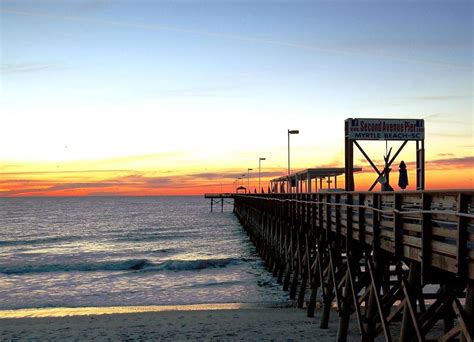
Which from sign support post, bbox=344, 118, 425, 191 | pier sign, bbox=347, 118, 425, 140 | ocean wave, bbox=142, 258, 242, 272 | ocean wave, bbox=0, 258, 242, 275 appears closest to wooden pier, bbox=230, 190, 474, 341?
sign support post, bbox=344, 118, 425, 191

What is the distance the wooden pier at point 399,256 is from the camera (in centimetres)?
713

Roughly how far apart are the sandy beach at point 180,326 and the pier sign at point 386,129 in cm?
560

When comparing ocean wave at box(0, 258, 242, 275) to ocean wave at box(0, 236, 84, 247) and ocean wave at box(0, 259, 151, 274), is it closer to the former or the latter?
ocean wave at box(0, 259, 151, 274)

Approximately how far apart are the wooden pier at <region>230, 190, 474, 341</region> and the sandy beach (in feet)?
2.90

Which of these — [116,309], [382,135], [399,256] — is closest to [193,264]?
[116,309]

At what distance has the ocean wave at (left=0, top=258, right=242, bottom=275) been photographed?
1282 inches

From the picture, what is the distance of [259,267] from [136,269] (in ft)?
27.2

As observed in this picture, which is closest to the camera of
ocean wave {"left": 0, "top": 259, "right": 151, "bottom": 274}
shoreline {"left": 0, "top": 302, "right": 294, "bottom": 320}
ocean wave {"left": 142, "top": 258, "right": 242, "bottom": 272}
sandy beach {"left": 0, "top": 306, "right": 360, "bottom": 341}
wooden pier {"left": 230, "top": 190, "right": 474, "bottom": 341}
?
wooden pier {"left": 230, "top": 190, "right": 474, "bottom": 341}

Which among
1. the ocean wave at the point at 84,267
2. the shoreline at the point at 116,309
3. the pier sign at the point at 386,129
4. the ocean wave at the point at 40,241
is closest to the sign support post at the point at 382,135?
the pier sign at the point at 386,129

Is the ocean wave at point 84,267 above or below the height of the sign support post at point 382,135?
below

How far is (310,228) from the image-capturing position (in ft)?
55.7

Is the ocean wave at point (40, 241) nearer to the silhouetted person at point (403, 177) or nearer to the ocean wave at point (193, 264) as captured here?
the ocean wave at point (193, 264)

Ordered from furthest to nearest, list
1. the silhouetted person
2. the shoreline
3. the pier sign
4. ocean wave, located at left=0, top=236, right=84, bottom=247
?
ocean wave, located at left=0, top=236, right=84, bottom=247
the shoreline
the pier sign
the silhouetted person

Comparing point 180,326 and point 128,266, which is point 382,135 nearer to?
point 180,326
